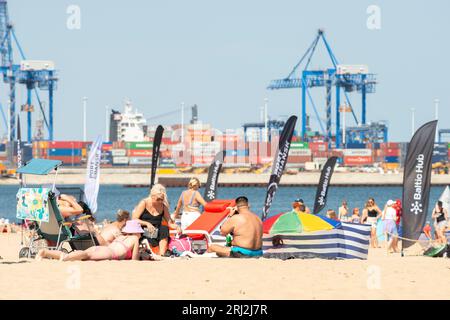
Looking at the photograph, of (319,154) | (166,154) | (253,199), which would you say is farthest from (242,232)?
(166,154)

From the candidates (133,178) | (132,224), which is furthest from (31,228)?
(133,178)

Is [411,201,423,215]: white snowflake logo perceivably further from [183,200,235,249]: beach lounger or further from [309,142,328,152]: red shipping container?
[309,142,328,152]: red shipping container

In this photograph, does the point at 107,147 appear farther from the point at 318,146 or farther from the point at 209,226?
the point at 209,226

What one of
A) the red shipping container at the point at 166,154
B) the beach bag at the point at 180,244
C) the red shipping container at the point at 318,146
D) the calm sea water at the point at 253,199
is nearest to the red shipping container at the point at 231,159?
the red shipping container at the point at 166,154

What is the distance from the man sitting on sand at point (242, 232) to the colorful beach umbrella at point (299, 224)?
100 centimetres

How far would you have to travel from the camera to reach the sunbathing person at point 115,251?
10.6 meters

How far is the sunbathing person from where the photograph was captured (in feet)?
34.8

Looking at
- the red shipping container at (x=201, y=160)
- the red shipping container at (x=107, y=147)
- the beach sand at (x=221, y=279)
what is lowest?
the red shipping container at (x=201, y=160)

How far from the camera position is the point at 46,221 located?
36.0 ft

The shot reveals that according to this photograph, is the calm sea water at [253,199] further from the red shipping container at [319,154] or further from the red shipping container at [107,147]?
the red shipping container at [107,147]

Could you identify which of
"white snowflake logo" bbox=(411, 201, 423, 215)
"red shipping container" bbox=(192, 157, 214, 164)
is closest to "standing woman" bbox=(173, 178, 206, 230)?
"white snowflake logo" bbox=(411, 201, 423, 215)

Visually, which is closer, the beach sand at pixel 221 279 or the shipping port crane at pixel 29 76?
the beach sand at pixel 221 279

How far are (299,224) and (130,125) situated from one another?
129m
